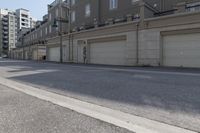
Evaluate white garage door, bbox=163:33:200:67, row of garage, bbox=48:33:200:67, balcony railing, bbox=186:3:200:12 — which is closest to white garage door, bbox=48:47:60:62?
row of garage, bbox=48:33:200:67

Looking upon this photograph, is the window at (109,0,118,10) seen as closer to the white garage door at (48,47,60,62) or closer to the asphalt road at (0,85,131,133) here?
the white garage door at (48,47,60,62)

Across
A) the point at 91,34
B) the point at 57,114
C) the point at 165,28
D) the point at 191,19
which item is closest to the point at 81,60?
the point at 91,34

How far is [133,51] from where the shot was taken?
27.5 meters

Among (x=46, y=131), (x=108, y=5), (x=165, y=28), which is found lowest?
(x=46, y=131)

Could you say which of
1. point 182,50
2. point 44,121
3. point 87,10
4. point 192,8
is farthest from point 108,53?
point 44,121

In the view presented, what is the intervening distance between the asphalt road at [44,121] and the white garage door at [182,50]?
56.1 ft

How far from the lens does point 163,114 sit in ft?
20.6

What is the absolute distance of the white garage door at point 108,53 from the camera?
29.5 m

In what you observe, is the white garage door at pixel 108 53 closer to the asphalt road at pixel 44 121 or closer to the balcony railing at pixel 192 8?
the balcony railing at pixel 192 8

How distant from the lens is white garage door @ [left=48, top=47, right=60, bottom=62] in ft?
158

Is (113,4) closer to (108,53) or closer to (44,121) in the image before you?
(108,53)

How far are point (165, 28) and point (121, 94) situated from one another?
16.2 m

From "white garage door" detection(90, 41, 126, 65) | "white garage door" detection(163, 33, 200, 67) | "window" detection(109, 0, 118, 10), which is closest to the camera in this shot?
"white garage door" detection(163, 33, 200, 67)

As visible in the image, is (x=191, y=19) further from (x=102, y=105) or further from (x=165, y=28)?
(x=102, y=105)
